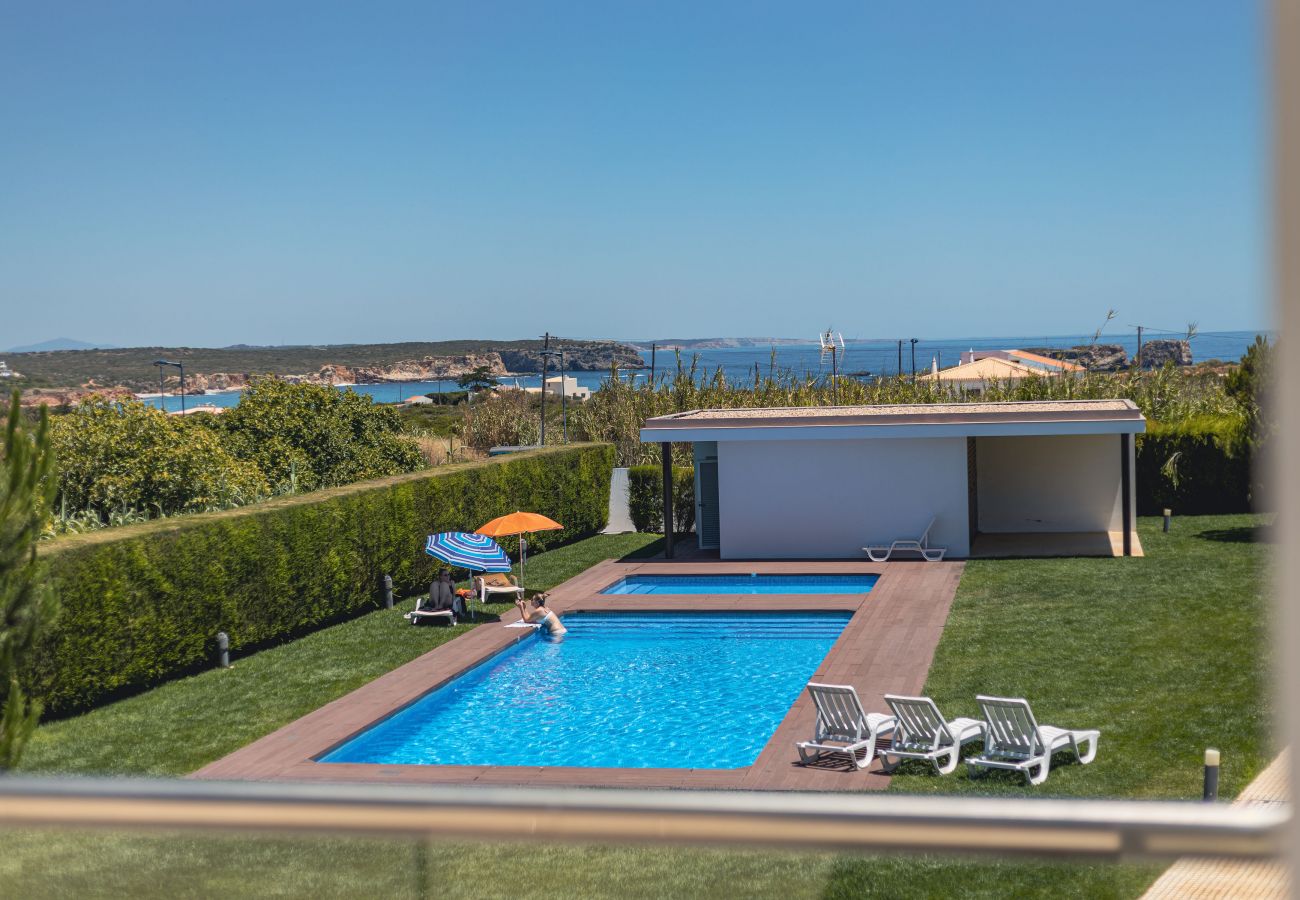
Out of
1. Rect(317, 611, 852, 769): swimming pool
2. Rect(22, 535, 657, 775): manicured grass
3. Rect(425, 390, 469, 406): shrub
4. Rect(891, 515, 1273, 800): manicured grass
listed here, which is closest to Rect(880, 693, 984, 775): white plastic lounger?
Rect(891, 515, 1273, 800): manicured grass

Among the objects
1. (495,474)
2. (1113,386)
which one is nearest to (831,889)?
(495,474)

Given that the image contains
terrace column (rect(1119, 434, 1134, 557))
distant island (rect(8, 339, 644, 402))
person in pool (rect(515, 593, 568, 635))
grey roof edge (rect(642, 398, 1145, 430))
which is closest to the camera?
person in pool (rect(515, 593, 568, 635))

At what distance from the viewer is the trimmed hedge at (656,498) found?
25.6m

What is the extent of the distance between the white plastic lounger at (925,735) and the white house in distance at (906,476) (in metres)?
11.1

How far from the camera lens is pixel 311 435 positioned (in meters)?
Result: 24.7

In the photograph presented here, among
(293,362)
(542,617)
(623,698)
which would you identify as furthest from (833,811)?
(293,362)

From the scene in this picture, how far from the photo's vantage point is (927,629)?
52.0 feet

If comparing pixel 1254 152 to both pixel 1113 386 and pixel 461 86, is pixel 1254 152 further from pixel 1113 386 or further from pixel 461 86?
pixel 461 86

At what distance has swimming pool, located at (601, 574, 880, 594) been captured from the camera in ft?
66.3

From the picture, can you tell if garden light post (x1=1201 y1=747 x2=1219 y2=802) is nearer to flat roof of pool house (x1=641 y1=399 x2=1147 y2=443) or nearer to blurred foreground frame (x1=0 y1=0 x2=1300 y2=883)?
blurred foreground frame (x1=0 y1=0 x2=1300 y2=883)

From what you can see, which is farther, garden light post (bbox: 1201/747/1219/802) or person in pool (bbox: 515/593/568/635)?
person in pool (bbox: 515/593/568/635)

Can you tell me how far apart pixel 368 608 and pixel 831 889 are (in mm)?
17781

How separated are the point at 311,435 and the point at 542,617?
9.29 m

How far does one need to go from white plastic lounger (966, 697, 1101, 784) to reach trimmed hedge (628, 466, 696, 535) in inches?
598
